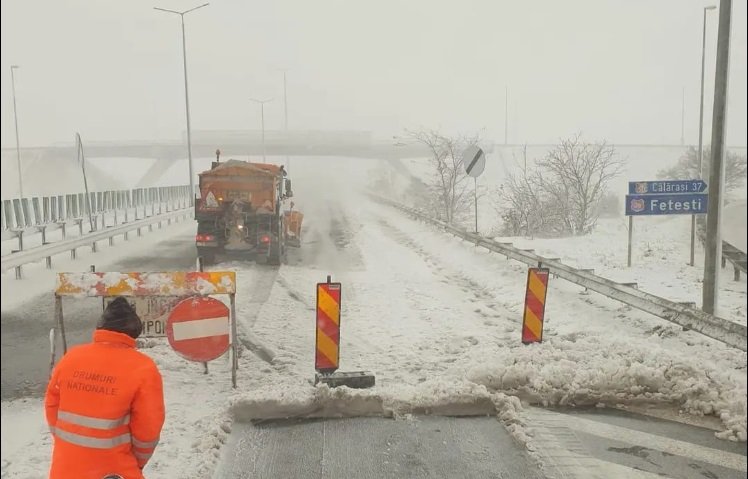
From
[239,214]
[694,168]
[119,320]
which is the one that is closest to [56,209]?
[239,214]

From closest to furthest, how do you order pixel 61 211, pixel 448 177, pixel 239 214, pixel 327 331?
pixel 327 331 < pixel 61 211 < pixel 239 214 < pixel 448 177

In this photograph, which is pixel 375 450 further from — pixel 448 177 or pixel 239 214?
pixel 448 177

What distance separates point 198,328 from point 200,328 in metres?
0.02

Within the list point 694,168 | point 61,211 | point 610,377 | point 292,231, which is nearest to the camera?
point 610,377

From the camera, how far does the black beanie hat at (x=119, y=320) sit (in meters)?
2.57

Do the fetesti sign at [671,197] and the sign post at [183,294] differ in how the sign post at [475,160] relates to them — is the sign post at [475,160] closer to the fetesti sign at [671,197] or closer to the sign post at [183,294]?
the fetesti sign at [671,197]

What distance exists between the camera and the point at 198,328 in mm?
5344

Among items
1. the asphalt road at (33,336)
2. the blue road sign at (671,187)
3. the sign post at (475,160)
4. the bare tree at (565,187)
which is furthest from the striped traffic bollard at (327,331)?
the sign post at (475,160)

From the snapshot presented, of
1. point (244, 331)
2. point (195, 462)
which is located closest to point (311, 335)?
point (244, 331)

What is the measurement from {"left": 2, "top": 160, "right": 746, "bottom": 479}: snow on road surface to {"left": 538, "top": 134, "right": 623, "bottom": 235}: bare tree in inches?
113

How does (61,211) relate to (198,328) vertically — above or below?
above

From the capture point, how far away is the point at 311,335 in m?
7.39

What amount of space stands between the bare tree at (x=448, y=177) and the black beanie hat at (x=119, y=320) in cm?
1749

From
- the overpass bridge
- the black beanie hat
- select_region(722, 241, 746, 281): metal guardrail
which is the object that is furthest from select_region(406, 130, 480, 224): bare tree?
the black beanie hat
